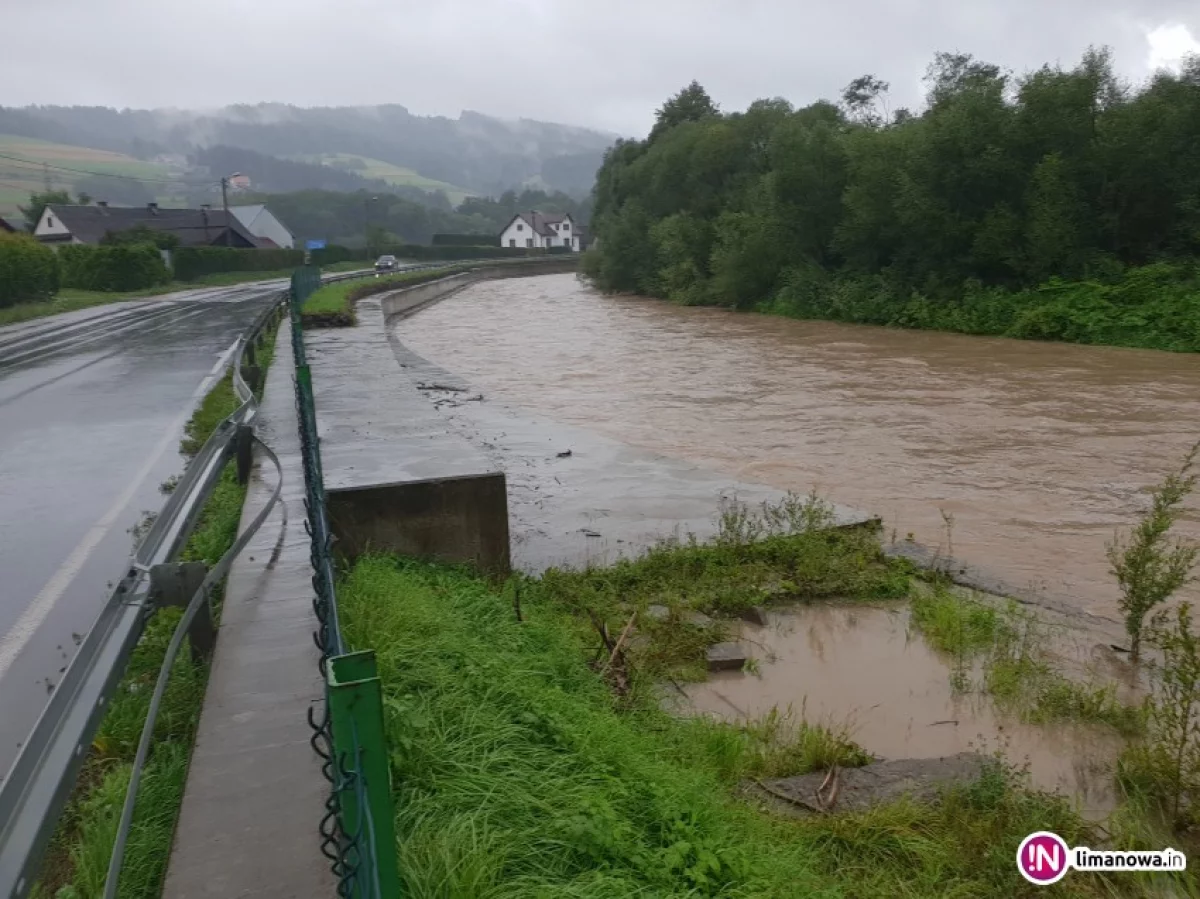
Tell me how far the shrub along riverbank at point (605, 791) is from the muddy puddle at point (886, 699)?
0.27 m

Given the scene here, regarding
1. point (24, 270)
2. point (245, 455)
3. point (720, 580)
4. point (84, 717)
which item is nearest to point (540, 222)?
point (24, 270)

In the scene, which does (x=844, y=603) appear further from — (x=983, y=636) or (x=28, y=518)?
(x=28, y=518)

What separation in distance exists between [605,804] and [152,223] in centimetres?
7572

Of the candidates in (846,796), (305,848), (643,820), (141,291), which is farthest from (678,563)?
(141,291)

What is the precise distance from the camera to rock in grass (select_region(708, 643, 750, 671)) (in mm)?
5430

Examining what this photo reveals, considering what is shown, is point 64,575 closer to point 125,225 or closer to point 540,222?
point 125,225

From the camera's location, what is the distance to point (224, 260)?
55.1m

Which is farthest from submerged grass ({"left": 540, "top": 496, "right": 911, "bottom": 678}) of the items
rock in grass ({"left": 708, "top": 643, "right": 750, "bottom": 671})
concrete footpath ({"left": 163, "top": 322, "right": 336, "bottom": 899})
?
concrete footpath ({"left": 163, "top": 322, "right": 336, "bottom": 899})

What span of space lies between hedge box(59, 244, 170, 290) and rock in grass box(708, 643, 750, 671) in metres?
43.2

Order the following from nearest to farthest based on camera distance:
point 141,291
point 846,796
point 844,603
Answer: point 846,796
point 844,603
point 141,291

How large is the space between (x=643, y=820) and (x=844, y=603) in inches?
138

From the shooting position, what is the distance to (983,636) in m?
5.79

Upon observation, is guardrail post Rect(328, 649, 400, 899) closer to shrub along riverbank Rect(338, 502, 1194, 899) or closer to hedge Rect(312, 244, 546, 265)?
shrub along riverbank Rect(338, 502, 1194, 899)

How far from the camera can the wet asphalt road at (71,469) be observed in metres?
5.56
